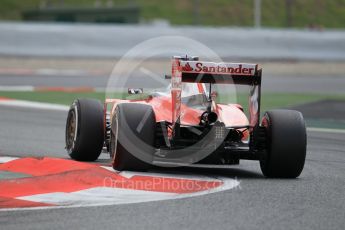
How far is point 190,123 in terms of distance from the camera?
11.2 metres

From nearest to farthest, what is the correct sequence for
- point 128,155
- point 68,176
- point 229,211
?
point 229,211, point 68,176, point 128,155

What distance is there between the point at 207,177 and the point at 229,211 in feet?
8.10

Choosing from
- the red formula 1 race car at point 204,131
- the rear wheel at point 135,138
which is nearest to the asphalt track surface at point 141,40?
the red formula 1 race car at point 204,131

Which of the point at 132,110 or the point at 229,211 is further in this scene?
the point at 132,110

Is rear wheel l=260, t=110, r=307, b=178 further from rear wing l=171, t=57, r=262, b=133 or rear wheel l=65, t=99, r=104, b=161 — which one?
rear wheel l=65, t=99, r=104, b=161

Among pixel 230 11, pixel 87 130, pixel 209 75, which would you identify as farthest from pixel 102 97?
pixel 230 11

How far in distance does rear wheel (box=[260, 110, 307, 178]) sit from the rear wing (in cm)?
32

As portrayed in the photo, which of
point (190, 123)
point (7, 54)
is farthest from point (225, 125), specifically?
point (7, 54)

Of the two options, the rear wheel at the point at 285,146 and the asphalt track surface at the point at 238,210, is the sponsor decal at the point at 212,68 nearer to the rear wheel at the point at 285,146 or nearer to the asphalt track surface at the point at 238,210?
the rear wheel at the point at 285,146

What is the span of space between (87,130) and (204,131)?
81.6 inches

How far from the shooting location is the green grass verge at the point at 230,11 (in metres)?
74.6

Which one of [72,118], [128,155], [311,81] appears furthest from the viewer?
→ [311,81]

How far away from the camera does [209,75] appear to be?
36.7 ft

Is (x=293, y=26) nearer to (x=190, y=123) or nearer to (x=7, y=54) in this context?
(x=7, y=54)
